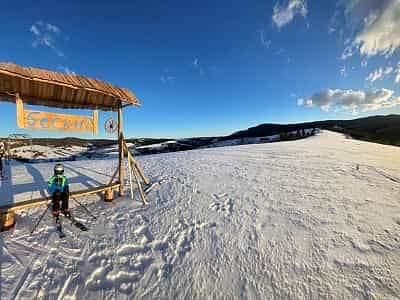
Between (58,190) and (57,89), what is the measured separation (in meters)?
3.47

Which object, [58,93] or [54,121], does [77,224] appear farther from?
[58,93]

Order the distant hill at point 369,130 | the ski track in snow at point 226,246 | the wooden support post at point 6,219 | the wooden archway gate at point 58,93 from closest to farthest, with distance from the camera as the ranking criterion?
the ski track in snow at point 226,246 < the wooden support post at point 6,219 < the wooden archway gate at point 58,93 < the distant hill at point 369,130

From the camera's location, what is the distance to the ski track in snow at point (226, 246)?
11.4 feet

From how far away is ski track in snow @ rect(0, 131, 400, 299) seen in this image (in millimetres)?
3463

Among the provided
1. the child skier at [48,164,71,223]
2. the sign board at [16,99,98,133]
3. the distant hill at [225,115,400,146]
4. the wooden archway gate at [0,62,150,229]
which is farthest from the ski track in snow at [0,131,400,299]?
the distant hill at [225,115,400,146]

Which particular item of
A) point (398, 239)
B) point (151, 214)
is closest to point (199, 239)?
point (151, 214)

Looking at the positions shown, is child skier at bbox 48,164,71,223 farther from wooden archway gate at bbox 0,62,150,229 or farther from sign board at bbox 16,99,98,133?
sign board at bbox 16,99,98,133

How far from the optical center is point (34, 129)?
234 inches

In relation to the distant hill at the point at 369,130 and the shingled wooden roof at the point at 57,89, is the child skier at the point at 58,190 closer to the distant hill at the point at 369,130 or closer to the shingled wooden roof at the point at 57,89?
the shingled wooden roof at the point at 57,89

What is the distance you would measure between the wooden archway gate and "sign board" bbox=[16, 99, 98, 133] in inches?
6.1

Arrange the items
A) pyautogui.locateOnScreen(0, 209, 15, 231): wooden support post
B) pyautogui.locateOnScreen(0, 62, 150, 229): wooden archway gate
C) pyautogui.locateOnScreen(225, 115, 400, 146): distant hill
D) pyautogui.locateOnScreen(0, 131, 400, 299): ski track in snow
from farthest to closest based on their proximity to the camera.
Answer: pyautogui.locateOnScreen(225, 115, 400, 146): distant hill → pyautogui.locateOnScreen(0, 62, 150, 229): wooden archway gate → pyautogui.locateOnScreen(0, 209, 15, 231): wooden support post → pyautogui.locateOnScreen(0, 131, 400, 299): ski track in snow

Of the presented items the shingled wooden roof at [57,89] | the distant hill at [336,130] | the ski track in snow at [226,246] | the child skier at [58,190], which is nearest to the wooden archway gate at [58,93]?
the shingled wooden roof at [57,89]

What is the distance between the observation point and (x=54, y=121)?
20.3 ft

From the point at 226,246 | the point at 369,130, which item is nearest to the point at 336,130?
the point at 226,246
